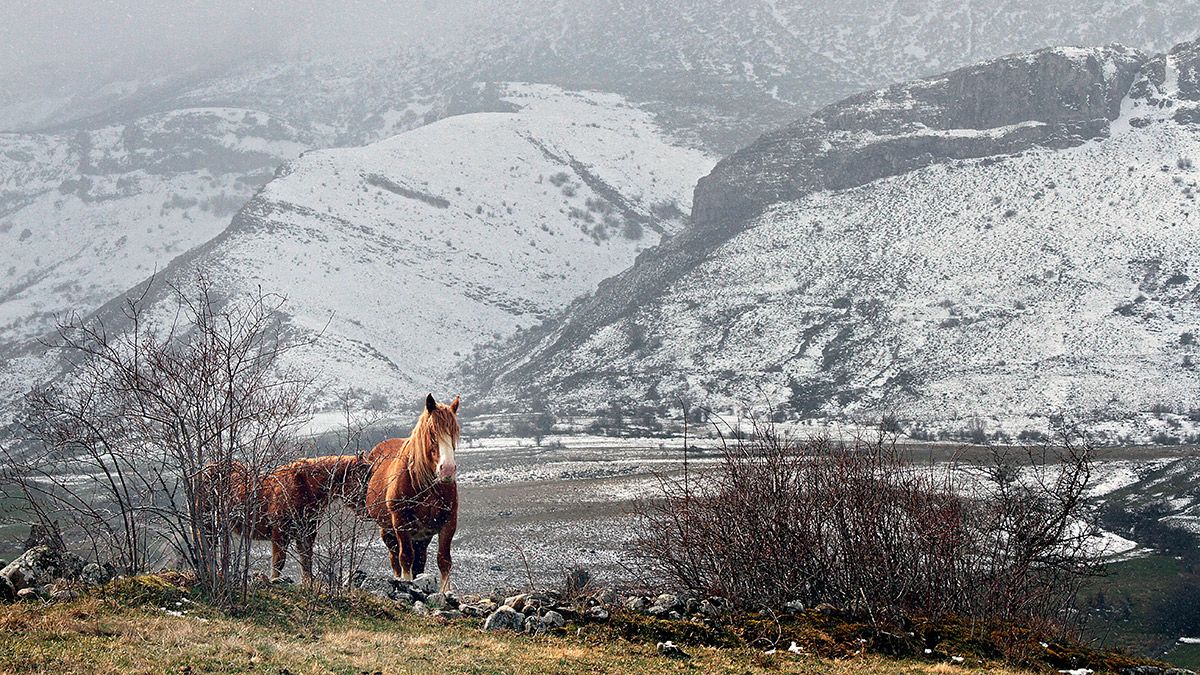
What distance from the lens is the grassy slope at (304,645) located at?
373 inches

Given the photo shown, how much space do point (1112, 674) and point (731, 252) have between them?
355 ft

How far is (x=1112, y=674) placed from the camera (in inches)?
528

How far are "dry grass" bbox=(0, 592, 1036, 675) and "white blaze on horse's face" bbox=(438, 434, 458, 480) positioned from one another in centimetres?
213

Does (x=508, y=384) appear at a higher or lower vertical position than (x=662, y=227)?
lower

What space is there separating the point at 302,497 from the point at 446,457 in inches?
139

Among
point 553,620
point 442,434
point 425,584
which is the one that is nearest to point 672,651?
point 553,620

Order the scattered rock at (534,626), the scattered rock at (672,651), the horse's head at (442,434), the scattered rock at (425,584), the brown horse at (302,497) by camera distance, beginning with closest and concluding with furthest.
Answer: the scattered rock at (672,651) → the scattered rock at (534,626) → the horse's head at (442,434) → the brown horse at (302,497) → the scattered rock at (425,584)

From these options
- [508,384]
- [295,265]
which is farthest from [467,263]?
[508,384]

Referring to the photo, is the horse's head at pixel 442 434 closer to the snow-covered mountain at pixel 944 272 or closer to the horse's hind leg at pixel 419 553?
the horse's hind leg at pixel 419 553

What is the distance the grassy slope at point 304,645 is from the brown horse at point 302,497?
1.14 meters

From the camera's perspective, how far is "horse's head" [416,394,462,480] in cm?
1355

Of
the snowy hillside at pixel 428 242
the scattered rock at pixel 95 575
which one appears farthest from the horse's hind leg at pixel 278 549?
the snowy hillside at pixel 428 242

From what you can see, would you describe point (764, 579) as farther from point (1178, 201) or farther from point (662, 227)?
point (662, 227)

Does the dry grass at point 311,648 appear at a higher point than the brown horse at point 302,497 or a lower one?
lower
